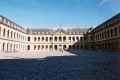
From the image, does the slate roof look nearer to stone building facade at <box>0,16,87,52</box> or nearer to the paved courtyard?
stone building facade at <box>0,16,87,52</box>

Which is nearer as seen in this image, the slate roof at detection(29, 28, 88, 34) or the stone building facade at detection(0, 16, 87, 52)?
the stone building facade at detection(0, 16, 87, 52)

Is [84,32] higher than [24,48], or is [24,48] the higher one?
[84,32]

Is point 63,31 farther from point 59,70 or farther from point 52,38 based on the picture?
point 59,70

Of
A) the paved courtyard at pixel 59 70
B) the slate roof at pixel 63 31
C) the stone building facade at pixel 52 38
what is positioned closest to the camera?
the paved courtyard at pixel 59 70

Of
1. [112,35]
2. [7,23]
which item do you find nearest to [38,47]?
[7,23]

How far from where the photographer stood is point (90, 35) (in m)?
73.6

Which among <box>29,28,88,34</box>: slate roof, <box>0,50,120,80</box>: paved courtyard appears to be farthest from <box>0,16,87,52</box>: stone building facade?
<box>0,50,120,80</box>: paved courtyard

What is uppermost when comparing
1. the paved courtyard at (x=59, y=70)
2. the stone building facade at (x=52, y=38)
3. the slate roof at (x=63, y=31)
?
the slate roof at (x=63, y=31)

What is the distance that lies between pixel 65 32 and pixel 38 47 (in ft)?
47.9

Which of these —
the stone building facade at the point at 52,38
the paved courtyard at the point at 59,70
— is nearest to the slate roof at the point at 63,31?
the stone building facade at the point at 52,38

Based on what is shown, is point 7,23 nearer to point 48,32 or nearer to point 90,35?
point 48,32

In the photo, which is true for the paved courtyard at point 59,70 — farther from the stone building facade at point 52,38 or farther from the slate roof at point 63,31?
the slate roof at point 63,31

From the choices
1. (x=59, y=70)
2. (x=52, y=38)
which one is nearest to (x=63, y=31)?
(x=52, y=38)

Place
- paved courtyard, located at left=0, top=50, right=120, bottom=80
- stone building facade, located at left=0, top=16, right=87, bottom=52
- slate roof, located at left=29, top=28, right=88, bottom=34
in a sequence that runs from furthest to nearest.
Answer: slate roof, located at left=29, top=28, right=88, bottom=34, stone building facade, located at left=0, top=16, right=87, bottom=52, paved courtyard, located at left=0, top=50, right=120, bottom=80
